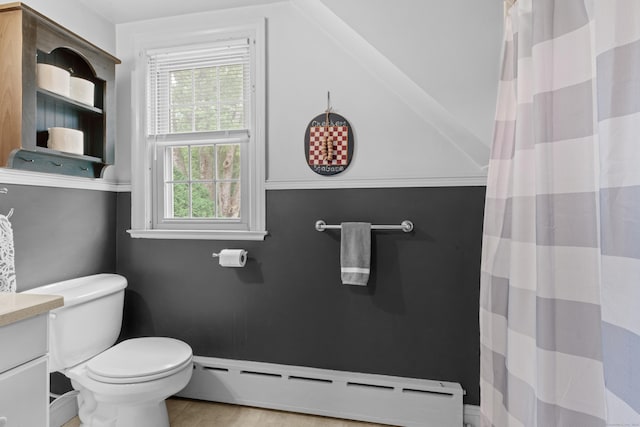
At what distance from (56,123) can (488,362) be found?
7.48ft

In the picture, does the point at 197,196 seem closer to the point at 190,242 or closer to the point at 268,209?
the point at 190,242

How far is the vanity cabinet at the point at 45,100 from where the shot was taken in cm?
151

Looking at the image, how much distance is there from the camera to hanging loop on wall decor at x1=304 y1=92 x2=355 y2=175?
195 centimetres

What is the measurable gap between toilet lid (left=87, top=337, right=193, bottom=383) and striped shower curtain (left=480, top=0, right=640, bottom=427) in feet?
4.64

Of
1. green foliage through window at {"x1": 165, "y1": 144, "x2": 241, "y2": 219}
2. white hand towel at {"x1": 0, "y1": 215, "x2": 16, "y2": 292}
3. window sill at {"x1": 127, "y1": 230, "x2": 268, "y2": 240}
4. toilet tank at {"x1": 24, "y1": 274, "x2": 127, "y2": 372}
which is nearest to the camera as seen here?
white hand towel at {"x1": 0, "y1": 215, "x2": 16, "y2": 292}

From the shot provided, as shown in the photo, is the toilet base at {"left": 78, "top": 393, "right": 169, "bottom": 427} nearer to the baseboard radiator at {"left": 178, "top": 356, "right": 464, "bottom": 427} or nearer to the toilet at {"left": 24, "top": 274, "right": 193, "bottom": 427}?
the toilet at {"left": 24, "top": 274, "right": 193, "bottom": 427}

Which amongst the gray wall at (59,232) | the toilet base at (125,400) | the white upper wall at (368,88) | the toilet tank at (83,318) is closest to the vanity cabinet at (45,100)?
the gray wall at (59,232)

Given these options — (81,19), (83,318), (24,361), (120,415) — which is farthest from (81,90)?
(120,415)

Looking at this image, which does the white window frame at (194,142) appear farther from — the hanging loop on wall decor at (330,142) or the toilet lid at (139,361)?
the toilet lid at (139,361)

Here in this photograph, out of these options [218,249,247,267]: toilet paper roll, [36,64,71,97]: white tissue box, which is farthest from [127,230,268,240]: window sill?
[36,64,71,97]: white tissue box

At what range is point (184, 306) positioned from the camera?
2.15 m

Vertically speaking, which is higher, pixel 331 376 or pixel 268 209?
pixel 268 209

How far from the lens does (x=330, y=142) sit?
1.94 metres

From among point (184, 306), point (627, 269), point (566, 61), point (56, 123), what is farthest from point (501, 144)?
point (56, 123)
